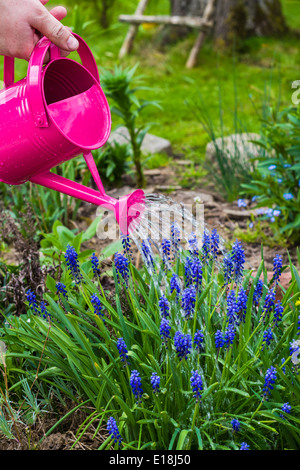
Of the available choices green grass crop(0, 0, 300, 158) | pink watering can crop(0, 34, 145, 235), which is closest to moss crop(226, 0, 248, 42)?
green grass crop(0, 0, 300, 158)

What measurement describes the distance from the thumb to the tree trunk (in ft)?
19.1

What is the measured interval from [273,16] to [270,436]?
7.02 m

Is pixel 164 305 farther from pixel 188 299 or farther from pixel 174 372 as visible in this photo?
pixel 174 372

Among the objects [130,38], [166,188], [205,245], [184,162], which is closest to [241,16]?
[130,38]

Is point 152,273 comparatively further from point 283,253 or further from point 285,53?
point 285,53

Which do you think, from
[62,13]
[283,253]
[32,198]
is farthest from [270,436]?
[32,198]

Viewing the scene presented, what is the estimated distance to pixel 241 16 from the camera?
23.4 ft

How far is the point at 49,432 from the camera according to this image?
167 cm

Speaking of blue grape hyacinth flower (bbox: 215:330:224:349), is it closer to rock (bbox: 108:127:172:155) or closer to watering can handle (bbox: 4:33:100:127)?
watering can handle (bbox: 4:33:100:127)

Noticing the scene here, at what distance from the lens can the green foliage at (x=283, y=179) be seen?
2.99 m

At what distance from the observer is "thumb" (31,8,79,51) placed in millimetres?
1763

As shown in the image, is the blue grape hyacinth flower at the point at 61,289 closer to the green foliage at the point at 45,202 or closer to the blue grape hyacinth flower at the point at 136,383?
the blue grape hyacinth flower at the point at 136,383

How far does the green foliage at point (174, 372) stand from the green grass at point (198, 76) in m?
2.91

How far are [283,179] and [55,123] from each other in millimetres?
1794
